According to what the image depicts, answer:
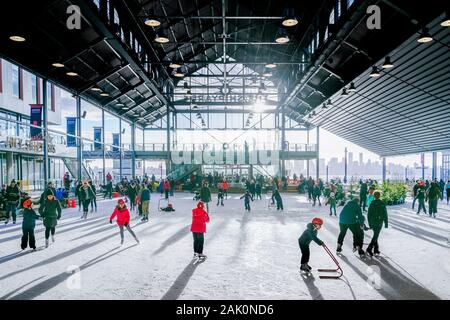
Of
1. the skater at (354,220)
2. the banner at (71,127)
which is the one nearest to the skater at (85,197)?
the banner at (71,127)

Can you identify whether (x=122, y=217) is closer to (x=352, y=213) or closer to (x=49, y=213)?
(x=49, y=213)

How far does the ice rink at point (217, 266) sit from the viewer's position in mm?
5586

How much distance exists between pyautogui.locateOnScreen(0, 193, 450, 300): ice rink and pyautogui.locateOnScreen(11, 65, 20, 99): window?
20.8 m

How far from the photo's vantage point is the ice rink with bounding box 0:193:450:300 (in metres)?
5.59

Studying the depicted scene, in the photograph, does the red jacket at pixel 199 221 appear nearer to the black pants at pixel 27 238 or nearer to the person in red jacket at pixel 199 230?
the person in red jacket at pixel 199 230

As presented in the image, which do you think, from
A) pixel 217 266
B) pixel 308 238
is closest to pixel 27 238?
pixel 217 266

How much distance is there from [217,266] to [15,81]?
95.3 ft

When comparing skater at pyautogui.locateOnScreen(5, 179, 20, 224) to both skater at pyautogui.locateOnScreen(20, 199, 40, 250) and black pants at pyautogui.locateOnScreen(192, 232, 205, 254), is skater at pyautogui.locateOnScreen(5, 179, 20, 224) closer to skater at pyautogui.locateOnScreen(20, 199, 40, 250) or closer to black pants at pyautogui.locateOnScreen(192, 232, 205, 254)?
skater at pyautogui.locateOnScreen(20, 199, 40, 250)

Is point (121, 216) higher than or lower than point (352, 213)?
lower

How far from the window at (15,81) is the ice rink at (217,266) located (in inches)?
820

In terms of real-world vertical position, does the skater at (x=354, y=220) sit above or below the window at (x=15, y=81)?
below

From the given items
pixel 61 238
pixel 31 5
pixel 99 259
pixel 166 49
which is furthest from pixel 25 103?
pixel 99 259

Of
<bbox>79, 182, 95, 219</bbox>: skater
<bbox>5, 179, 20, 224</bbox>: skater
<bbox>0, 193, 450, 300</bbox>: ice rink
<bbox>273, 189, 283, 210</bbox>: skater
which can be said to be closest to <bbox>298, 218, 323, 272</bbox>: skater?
<bbox>0, 193, 450, 300</bbox>: ice rink

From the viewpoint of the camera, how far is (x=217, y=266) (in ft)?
23.1
